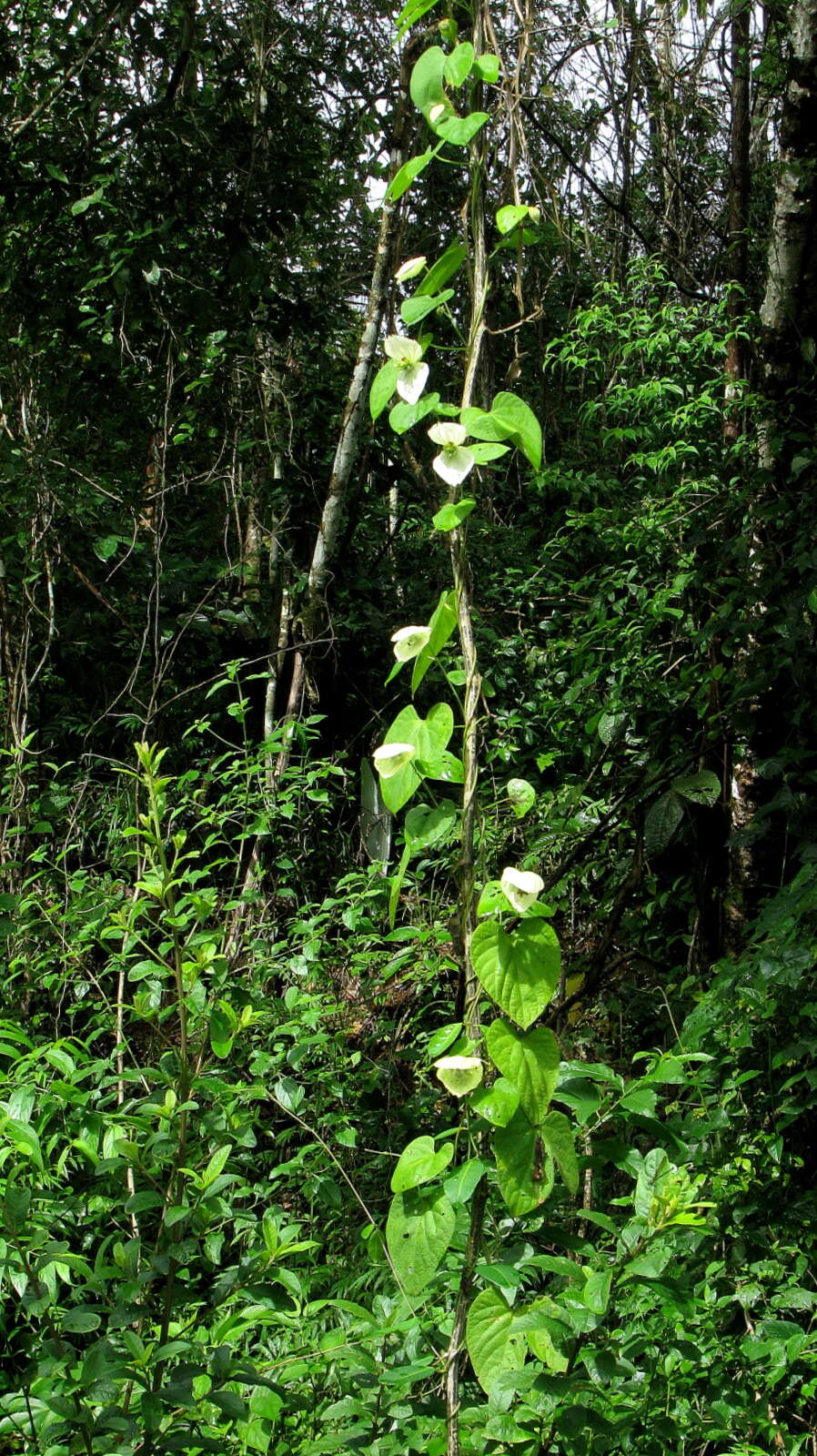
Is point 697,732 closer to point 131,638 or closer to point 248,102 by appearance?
point 131,638

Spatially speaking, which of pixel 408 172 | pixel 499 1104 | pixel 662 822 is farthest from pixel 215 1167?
pixel 662 822

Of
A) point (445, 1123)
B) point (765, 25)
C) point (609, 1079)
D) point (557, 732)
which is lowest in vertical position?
point (445, 1123)

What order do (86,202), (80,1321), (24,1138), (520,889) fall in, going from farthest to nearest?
(86,202) < (24,1138) < (80,1321) < (520,889)

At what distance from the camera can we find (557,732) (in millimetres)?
3297

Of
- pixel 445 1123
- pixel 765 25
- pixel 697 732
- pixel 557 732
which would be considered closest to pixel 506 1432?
pixel 445 1123

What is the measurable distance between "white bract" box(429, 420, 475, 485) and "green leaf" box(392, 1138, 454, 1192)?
0.52 meters

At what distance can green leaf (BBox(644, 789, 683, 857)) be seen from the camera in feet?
7.63

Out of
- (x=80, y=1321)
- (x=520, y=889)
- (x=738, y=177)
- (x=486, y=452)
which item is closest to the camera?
(x=520, y=889)

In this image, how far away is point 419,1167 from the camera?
90 cm

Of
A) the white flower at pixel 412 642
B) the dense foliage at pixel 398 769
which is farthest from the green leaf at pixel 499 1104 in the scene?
the white flower at pixel 412 642

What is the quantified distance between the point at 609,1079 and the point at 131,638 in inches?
120

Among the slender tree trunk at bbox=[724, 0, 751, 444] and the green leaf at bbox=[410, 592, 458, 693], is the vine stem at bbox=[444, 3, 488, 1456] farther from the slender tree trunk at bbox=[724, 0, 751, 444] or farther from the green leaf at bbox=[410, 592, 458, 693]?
the slender tree trunk at bbox=[724, 0, 751, 444]

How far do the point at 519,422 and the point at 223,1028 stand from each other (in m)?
0.75

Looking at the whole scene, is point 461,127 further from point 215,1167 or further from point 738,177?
point 738,177
